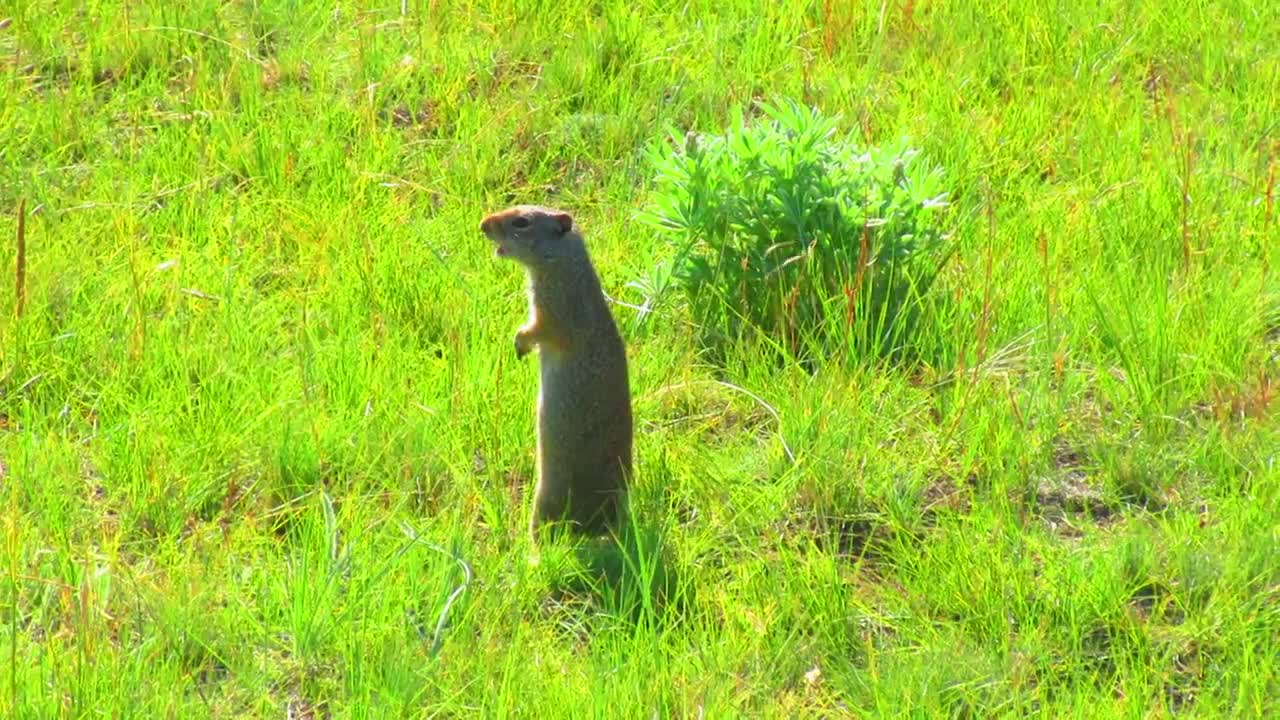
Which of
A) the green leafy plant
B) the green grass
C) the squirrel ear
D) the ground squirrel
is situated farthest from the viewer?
the green leafy plant

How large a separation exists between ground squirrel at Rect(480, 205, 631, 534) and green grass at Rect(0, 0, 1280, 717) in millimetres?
111

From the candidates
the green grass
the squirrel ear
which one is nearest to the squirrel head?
the squirrel ear

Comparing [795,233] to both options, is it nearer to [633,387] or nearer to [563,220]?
[633,387]

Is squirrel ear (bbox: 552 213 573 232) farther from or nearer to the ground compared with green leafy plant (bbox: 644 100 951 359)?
farther from the ground

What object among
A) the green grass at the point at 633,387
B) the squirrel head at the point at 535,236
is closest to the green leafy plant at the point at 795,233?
the green grass at the point at 633,387

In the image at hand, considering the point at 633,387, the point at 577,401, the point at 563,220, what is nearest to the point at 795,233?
the point at 633,387

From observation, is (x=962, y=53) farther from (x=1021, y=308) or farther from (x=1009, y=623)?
(x=1009, y=623)

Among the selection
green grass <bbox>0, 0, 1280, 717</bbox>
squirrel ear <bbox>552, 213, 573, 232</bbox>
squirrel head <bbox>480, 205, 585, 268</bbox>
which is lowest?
green grass <bbox>0, 0, 1280, 717</bbox>

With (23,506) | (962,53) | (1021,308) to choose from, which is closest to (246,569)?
(23,506)

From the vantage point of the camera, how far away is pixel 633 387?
4598 mm

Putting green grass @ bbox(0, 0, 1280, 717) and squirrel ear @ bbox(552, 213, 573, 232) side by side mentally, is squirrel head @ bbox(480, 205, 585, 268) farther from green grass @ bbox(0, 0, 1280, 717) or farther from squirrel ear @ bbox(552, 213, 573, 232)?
green grass @ bbox(0, 0, 1280, 717)

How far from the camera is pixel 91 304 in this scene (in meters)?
4.73

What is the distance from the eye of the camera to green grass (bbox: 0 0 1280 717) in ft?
11.5

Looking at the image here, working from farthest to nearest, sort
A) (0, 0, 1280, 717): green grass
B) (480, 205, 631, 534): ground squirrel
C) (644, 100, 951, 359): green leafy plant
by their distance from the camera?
(644, 100, 951, 359): green leafy plant, (480, 205, 631, 534): ground squirrel, (0, 0, 1280, 717): green grass
